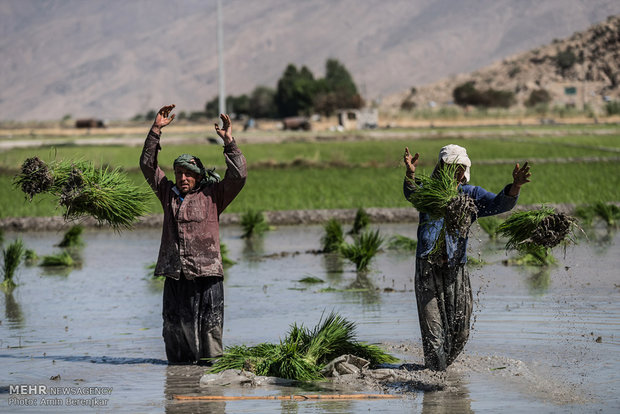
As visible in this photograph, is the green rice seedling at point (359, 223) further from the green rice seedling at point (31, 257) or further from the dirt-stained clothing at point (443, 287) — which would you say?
the dirt-stained clothing at point (443, 287)

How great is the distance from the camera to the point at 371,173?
3050 centimetres

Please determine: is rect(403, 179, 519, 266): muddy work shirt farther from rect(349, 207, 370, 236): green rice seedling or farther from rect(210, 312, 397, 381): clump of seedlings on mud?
rect(349, 207, 370, 236): green rice seedling

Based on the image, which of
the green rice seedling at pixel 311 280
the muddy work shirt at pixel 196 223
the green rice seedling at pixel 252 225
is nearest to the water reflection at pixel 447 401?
the muddy work shirt at pixel 196 223

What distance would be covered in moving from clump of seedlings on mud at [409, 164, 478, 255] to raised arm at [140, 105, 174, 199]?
2.15 meters

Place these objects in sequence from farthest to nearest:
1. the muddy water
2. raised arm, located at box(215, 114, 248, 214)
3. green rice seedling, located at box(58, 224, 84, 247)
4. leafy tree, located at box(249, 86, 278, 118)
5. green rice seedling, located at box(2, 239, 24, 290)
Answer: leafy tree, located at box(249, 86, 278, 118) < green rice seedling, located at box(58, 224, 84, 247) < green rice seedling, located at box(2, 239, 24, 290) < raised arm, located at box(215, 114, 248, 214) < the muddy water

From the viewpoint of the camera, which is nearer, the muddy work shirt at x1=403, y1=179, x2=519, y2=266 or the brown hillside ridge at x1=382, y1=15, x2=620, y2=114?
the muddy work shirt at x1=403, y1=179, x2=519, y2=266

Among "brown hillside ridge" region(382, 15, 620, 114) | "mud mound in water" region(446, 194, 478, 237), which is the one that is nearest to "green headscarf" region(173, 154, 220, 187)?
"mud mound in water" region(446, 194, 478, 237)

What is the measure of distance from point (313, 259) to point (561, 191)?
10042 millimetres

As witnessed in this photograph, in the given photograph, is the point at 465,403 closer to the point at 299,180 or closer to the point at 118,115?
the point at 299,180

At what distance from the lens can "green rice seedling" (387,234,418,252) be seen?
15723 millimetres

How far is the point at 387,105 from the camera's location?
14312cm

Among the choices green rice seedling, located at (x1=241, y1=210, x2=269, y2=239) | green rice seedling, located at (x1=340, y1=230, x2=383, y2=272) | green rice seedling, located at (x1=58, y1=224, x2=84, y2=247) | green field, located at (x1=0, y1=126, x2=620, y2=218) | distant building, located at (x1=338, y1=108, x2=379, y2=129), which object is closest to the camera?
green rice seedling, located at (x1=340, y1=230, x2=383, y2=272)

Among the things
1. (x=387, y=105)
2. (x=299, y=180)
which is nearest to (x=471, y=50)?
(x=387, y=105)

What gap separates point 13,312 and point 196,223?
4052 mm
